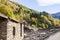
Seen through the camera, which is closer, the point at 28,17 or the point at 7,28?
the point at 7,28

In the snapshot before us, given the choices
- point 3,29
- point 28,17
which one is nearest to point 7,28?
point 3,29

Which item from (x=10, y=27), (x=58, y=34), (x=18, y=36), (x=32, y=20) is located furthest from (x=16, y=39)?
(x=32, y=20)

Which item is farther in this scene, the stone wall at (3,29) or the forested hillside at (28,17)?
the forested hillside at (28,17)

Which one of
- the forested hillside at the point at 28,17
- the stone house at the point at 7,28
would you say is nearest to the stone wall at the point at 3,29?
the stone house at the point at 7,28

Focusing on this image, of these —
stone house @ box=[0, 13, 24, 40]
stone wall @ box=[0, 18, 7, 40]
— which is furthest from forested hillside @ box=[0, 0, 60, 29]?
stone wall @ box=[0, 18, 7, 40]

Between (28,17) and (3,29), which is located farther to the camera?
(28,17)

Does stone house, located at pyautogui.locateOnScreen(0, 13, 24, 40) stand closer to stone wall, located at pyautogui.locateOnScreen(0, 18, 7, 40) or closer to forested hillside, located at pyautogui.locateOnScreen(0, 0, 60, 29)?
stone wall, located at pyautogui.locateOnScreen(0, 18, 7, 40)

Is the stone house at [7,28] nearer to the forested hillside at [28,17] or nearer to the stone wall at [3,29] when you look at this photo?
the stone wall at [3,29]

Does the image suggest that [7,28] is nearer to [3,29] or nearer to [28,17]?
[3,29]

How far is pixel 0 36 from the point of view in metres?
19.8

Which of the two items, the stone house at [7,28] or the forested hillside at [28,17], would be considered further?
the forested hillside at [28,17]

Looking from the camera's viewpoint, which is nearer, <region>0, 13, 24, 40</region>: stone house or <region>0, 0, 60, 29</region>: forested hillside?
<region>0, 13, 24, 40</region>: stone house

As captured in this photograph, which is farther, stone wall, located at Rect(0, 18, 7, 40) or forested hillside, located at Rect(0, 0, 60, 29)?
forested hillside, located at Rect(0, 0, 60, 29)

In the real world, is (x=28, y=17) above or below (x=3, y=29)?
below
